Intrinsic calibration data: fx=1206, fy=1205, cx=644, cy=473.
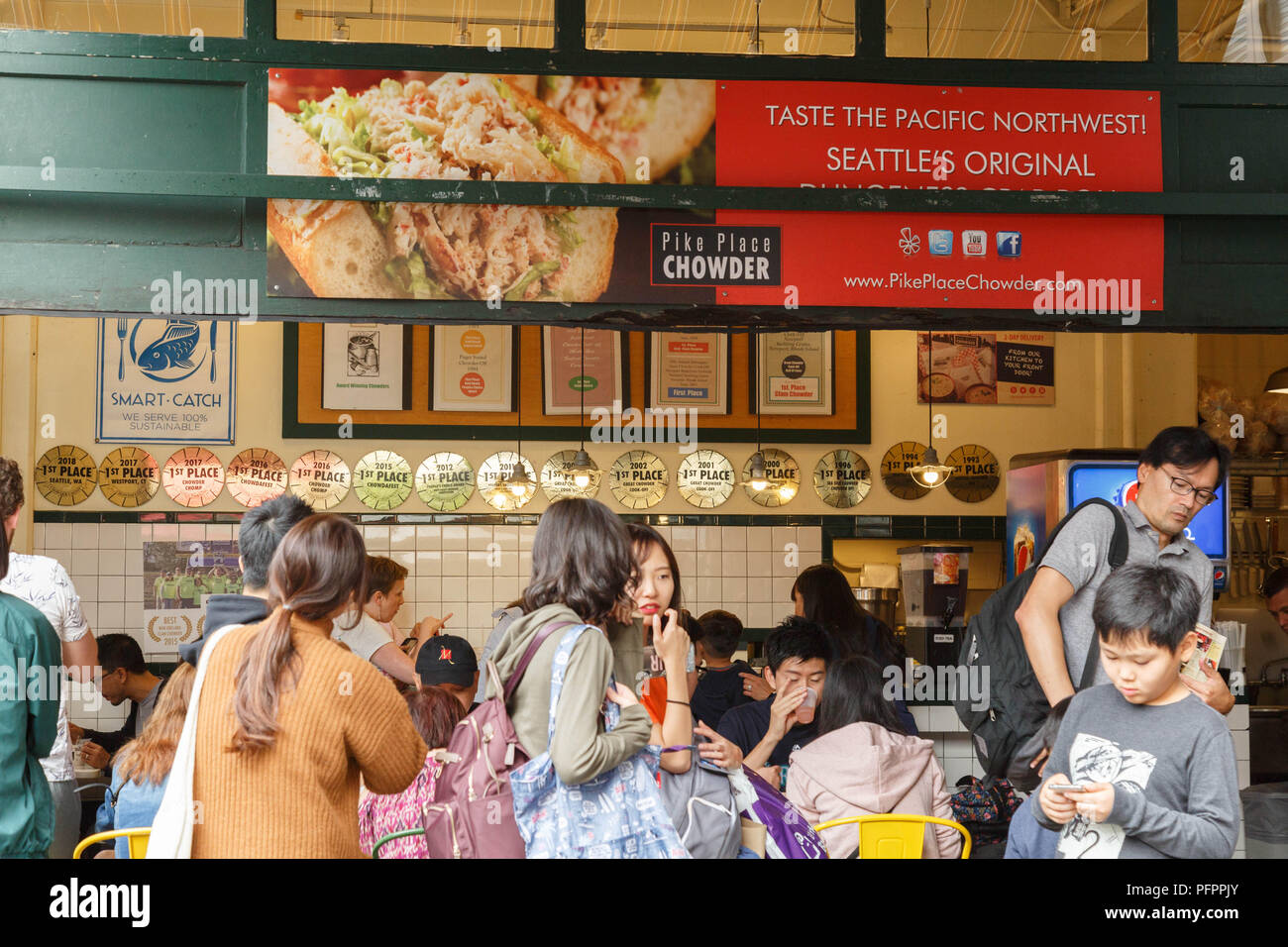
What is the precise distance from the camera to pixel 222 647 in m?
2.27

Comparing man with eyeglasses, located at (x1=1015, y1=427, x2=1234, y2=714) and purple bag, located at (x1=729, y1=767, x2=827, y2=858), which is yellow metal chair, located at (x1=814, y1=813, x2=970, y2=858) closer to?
purple bag, located at (x1=729, y1=767, x2=827, y2=858)

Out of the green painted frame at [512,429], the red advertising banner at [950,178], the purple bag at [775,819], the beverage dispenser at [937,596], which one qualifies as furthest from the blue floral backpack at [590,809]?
the green painted frame at [512,429]

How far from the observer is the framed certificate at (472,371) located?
768 cm

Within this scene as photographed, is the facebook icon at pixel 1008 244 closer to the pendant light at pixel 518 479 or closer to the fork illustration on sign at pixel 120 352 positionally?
the pendant light at pixel 518 479

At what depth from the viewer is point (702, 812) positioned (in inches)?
99.3

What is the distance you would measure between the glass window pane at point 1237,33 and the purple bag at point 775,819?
2602mm

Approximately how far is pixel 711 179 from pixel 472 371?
4392 mm

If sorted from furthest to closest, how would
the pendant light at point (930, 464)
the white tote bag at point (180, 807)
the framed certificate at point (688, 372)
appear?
the framed certificate at point (688, 372) → the pendant light at point (930, 464) → the white tote bag at point (180, 807)

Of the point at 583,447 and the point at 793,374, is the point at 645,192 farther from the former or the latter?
the point at 793,374

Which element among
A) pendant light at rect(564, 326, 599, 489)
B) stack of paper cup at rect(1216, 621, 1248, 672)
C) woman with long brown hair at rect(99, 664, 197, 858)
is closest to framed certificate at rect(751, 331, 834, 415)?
pendant light at rect(564, 326, 599, 489)

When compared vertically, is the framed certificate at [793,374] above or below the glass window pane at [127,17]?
below

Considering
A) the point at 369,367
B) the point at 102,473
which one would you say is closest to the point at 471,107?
the point at 369,367

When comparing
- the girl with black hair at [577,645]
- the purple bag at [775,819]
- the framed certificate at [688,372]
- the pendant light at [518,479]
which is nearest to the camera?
the girl with black hair at [577,645]

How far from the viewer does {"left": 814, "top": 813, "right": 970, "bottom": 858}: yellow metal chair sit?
309 cm
